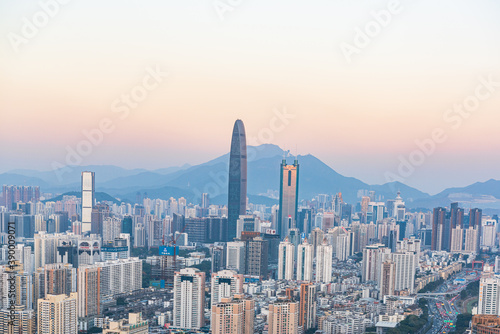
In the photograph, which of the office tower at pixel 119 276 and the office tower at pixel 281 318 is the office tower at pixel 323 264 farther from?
the office tower at pixel 281 318

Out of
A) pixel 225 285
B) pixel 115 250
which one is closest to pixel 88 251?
pixel 115 250

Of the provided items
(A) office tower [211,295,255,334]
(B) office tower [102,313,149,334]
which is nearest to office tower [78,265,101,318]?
(B) office tower [102,313,149,334]

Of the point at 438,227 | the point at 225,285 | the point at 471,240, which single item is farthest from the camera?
the point at 438,227

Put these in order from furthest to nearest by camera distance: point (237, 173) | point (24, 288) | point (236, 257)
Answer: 1. point (237, 173)
2. point (236, 257)
3. point (24, 288)

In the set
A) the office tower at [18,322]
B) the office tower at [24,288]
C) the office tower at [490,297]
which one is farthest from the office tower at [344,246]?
the office tower at [18,322]

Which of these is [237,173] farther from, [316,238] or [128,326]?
[128,326]

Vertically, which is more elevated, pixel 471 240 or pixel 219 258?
pixel 471 240
